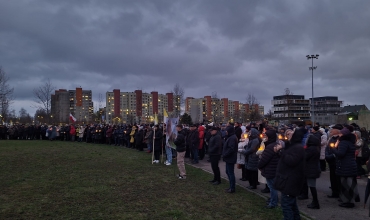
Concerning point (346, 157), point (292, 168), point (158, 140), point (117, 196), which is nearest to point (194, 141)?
point (158, 140)

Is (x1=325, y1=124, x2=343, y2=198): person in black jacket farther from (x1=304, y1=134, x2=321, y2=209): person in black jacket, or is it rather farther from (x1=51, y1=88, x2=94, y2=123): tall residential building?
(x1=51, y1=88, x2=94, y2=123): tall residential building

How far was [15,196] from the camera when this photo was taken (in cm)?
825

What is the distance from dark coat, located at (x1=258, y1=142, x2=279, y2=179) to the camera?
7.07 meters

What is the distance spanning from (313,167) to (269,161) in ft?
4.38

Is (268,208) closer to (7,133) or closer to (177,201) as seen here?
(177,201)

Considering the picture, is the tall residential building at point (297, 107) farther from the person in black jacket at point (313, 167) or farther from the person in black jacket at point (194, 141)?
the person in black jacket at point (313, 167)

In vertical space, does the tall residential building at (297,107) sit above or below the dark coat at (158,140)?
above

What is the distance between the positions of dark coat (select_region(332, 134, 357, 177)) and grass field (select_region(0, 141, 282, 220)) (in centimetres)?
214

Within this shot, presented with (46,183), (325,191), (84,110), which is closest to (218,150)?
(325,191)

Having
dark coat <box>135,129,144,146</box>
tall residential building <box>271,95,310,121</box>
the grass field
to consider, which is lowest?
the grass field

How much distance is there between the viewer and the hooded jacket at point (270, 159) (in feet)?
23.2

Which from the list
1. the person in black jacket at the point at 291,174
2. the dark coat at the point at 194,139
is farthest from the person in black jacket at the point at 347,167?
the dark coat at the point at 194,139

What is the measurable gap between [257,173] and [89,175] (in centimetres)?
638

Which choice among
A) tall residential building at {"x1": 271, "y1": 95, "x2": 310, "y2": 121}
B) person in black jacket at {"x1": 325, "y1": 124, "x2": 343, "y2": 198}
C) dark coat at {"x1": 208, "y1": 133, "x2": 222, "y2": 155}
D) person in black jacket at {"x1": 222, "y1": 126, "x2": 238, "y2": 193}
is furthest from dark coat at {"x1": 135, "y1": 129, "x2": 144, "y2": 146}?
tall residential building at {"x1": 271, "y1": 95, "x2": 310, "y2": 121}
